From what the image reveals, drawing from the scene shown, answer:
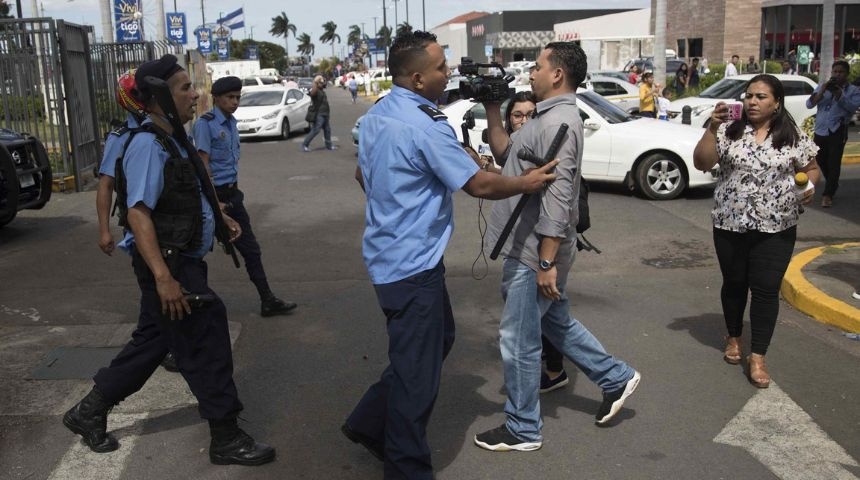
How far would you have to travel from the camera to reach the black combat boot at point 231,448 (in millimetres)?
4039

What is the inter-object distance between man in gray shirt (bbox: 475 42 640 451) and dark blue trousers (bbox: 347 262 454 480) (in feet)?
1.57

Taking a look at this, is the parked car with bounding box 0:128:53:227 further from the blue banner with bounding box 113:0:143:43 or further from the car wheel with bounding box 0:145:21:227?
the blue banner with bounding box 113:0:143:43

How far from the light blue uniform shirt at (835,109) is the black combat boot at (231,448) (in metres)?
8.47

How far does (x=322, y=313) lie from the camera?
6.66 meters

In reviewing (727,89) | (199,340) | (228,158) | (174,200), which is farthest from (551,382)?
(727,89)

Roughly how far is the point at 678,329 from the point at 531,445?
2364 mm

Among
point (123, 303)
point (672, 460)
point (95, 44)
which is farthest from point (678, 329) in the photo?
point (95, 44)

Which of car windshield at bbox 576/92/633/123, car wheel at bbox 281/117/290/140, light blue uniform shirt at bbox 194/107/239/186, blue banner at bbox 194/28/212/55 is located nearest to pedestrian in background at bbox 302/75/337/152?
car wheel at bbox 281/117/290/140

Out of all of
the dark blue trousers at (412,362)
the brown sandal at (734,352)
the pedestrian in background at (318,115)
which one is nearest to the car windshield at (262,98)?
the pedestrian in background at (318,115)

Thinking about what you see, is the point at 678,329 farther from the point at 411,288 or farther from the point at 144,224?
the point at 144,224

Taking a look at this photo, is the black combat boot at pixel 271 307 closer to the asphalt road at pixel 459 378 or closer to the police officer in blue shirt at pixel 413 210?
the asphalt road at pixel 459 378

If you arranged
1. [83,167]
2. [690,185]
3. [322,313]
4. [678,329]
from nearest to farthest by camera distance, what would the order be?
[678,329]
[322,313]
[690,185]
[83,167]

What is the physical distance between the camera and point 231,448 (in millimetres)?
4043

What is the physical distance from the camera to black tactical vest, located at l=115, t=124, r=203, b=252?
375 cm
